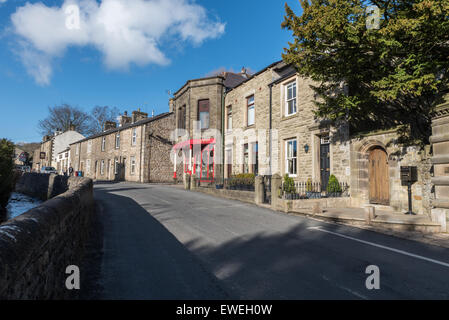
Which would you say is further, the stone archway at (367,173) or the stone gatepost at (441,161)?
the stone archway at (367,173)

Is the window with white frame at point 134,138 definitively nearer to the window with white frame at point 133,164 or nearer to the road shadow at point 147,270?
the window with white frame at point 133,164

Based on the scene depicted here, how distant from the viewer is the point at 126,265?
15.5 feet

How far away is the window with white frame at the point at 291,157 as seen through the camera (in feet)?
49.8

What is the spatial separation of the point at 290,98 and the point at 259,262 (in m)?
12.5

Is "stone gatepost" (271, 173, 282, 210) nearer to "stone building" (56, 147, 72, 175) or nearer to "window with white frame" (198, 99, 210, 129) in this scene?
"window with white frame" (198, 99, 210, 129)

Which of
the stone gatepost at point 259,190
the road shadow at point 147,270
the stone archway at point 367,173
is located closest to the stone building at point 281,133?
the stone archway at point 367,173

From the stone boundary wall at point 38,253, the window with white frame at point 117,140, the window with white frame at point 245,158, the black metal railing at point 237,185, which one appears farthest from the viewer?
the window with white frame at point 117,140

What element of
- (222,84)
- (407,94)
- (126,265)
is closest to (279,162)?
(407,94)

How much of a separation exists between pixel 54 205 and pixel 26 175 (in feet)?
Answer: 99.5

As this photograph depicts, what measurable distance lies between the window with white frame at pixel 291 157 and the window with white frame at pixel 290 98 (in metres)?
1.76

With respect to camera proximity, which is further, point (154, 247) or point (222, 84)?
point (222, 84)

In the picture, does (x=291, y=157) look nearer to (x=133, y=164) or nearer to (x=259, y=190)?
(x=259, y=190)
